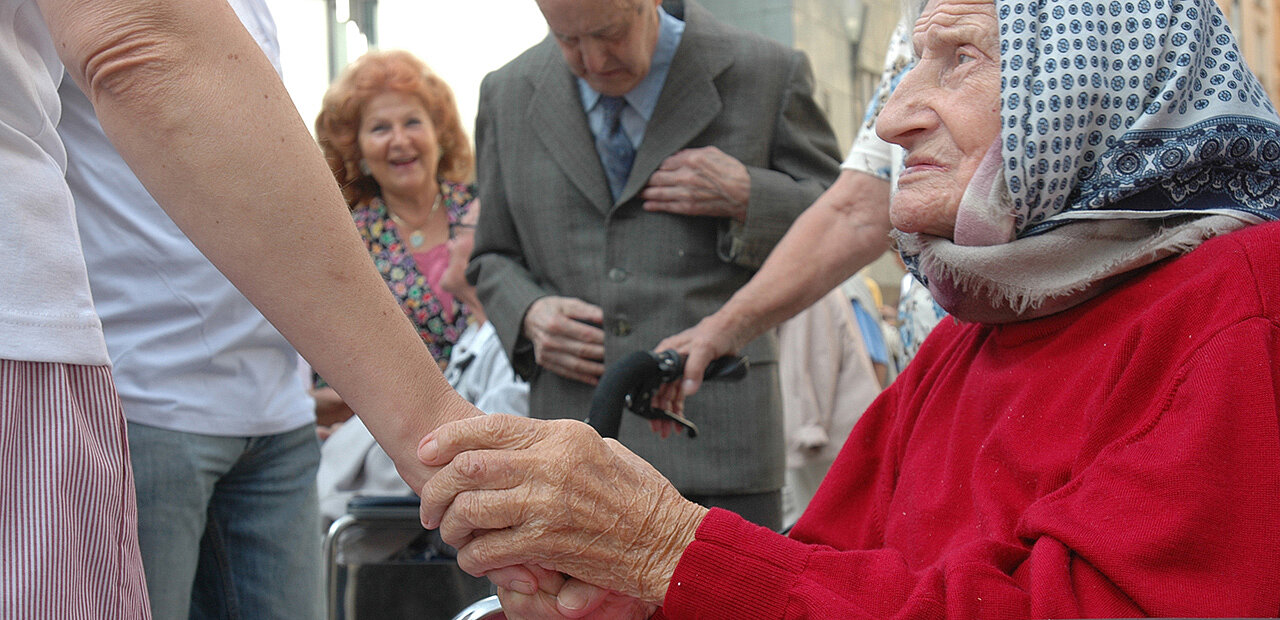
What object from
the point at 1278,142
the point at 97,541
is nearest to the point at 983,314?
the point at 1278,142

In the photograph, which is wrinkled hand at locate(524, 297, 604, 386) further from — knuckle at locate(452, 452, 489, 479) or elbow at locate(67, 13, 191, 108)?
elbow at locate(67, 13, 191, 108)

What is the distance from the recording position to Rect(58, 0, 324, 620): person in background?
166 cm

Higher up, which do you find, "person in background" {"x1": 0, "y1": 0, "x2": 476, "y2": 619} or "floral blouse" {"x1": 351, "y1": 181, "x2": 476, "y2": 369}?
"person in background" {"x1": 0, "y1": 0, "x2": 476, "y2": 619}

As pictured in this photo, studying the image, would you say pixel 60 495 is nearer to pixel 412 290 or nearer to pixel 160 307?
pixel 160 307

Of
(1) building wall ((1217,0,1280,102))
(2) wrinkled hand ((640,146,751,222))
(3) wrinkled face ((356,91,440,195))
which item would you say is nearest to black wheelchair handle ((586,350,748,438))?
(2) wrinkled hand ((640,146,751,222))

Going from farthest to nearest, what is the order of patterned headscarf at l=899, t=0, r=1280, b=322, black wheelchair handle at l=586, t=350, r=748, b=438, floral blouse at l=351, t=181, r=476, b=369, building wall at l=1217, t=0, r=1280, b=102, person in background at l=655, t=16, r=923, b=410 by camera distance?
1. building wall at l=1217, t=0, r=1280, b=102
2. floral blouse at l=351, t=181, r=476, b=369
3. person in background at l=655, t=16, r=923, b=410
4. black wheelchair handle at l=586, t=350, r=748, b=438
5. patterned headscarf at l=899, t=0, r=1280, b=322

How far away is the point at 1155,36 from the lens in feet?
4.24

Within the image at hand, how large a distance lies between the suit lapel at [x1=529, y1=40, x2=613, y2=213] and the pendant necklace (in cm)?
151

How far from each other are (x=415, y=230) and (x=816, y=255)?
7.24 ft

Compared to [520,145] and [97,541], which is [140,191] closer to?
[97,541]

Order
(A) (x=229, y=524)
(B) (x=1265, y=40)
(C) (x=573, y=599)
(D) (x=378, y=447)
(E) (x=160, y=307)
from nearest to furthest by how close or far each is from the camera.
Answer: (C) (x=573, y=599) → (E) (x=160, y=307) → (A) (x=229, y=524) → (D) (x=378, y=447) → (B) (x=1265, y=40)

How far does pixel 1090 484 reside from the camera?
116 centimetres

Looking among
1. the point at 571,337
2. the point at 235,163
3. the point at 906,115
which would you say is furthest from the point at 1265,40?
the point at 235,163

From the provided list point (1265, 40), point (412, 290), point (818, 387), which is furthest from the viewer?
point (1265, 40)
